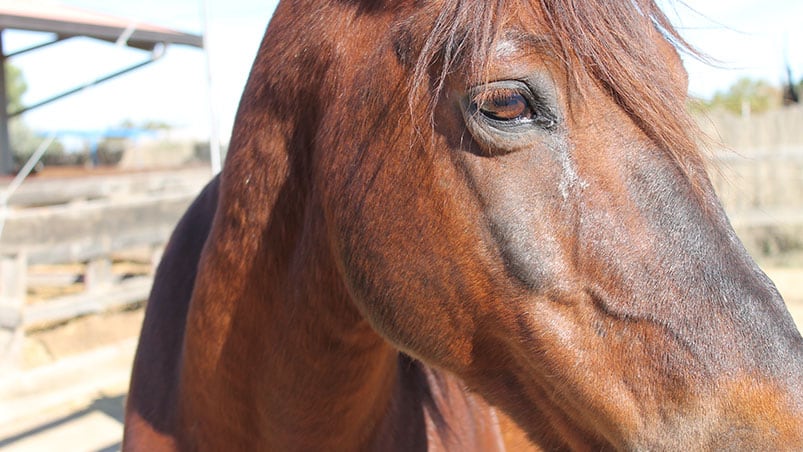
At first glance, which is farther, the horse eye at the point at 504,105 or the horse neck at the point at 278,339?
the horse neck at the point at 278,339

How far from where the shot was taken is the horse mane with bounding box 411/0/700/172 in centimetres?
114

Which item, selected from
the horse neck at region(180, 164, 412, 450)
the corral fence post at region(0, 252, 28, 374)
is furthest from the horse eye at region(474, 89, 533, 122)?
the corral fence post at region(0, 252, 28, 374)

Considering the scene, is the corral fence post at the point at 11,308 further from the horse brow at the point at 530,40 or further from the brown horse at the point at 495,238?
the horse brow at the point at 530,40

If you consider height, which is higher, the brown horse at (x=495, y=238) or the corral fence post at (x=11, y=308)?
the brown horse at (x=495, y=238)

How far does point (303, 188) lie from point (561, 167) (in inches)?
24.7

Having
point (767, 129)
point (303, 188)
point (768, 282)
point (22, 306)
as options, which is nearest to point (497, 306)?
point (768, 282)

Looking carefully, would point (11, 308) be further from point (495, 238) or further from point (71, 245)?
point (495, 238)

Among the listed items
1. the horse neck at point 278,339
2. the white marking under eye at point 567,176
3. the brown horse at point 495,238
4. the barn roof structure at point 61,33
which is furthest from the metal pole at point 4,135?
the white marking under eye at point 567,176

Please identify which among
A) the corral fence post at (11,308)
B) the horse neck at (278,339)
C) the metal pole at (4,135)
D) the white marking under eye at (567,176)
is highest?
the metal pole at (4,135)

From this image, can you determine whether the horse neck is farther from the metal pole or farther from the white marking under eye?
the metal pole

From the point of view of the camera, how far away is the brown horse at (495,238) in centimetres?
106

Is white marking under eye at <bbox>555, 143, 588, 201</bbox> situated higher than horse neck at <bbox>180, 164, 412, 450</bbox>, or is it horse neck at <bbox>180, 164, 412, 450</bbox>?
white marking under eye at <bbox>555, 143, 588, 201</bbox>

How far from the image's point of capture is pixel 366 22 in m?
1.36

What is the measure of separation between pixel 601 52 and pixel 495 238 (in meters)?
0.38
